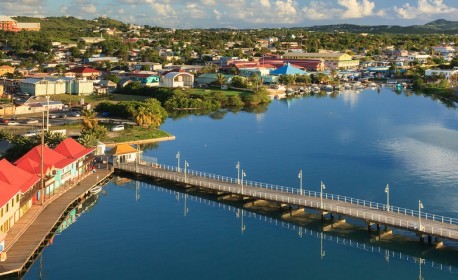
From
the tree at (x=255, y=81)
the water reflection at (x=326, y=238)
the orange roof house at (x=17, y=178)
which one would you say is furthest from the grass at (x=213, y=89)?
the orange roof house at (x=17, y=178)

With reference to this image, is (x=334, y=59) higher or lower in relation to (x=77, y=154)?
higher

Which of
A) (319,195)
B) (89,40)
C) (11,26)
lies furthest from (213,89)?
(11,26)

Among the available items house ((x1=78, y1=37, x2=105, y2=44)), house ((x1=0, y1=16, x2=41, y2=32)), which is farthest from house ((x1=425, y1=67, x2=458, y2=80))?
house ((x1=0, y1=16, x2=41, y2=32))

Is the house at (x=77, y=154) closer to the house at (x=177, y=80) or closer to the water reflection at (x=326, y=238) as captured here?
the water reflection at (x=326, y=238)

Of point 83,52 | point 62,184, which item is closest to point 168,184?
point 62,184

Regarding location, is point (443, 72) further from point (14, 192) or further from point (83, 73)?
point (14, 192)
